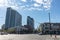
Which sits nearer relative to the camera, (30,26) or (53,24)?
(53,24)

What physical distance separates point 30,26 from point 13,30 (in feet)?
93.7

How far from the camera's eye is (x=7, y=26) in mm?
177125

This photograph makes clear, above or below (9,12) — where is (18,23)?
below

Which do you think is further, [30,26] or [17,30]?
[30,26]

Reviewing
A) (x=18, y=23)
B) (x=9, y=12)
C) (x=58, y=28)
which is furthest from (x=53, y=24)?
(x=18, y=23)

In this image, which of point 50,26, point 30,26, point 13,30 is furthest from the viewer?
point 30,26

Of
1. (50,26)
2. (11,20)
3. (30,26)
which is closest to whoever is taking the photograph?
(50,26)

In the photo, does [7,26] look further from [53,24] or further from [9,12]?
[53,24]

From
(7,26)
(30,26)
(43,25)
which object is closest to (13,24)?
(7,26)

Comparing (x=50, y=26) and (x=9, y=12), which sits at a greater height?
(x=9, y=12)

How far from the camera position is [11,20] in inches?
6481

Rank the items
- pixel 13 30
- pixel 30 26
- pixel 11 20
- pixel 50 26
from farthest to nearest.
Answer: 1. pixel 30 26
2. pixel 11 20
3. pixel 13 30
4. pixel 50 26

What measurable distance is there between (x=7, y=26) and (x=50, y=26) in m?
70.7

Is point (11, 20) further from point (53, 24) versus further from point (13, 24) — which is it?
point (53, 24)
